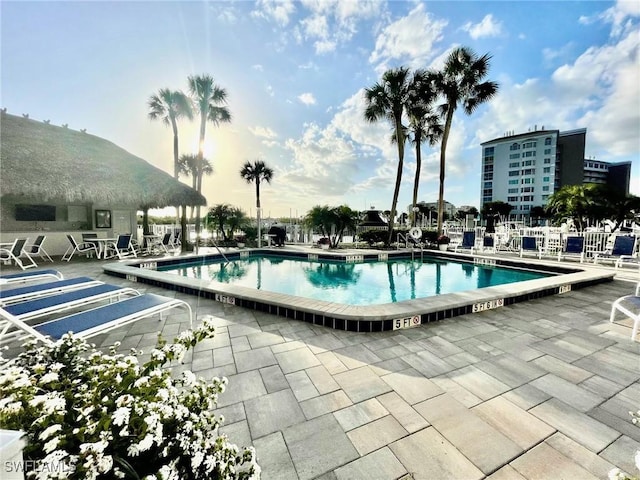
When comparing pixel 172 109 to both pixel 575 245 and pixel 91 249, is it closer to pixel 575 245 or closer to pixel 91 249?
pixel 91 249

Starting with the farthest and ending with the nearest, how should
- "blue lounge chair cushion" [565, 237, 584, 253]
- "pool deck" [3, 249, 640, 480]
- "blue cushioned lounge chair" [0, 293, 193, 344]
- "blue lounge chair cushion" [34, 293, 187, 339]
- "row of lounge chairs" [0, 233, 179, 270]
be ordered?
1. "blue lounge chair cushion" [565, 237, 584, 253]
2. "row of lounge chairs" [0, 233, 179, 270]
3. "blue lounge chair cushion" [34, 293, 187, 339]
4. "blue cushioned lounge chair" [0, 293, 193, 344]
5. "pool deck" [3, 249, 640, 480]

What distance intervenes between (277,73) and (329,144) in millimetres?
6742

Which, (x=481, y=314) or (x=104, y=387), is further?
(x=481, y=314)

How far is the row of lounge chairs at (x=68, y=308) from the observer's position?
88.4 inches

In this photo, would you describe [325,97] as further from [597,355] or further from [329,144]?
[597,355]

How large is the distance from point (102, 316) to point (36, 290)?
1717mm

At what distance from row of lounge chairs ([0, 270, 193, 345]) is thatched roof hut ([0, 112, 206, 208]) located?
4.17 m

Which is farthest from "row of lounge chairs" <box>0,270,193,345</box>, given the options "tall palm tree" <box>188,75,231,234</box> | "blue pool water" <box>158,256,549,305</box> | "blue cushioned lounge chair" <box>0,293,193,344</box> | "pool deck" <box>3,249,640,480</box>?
"tall palm tree" <box>188,75,231,234</box>

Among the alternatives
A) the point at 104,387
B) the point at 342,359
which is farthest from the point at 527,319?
the point at 104,387

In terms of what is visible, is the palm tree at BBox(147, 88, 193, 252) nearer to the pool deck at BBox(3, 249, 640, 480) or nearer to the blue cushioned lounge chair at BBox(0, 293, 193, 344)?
the blue cushioned lounge chair at BBox(0, 293, 193, 344)

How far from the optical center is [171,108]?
493 inches

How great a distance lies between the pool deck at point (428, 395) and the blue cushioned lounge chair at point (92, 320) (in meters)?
0.34

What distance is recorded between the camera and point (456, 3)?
6.86 meters

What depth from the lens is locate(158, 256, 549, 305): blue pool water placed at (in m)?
5.99
